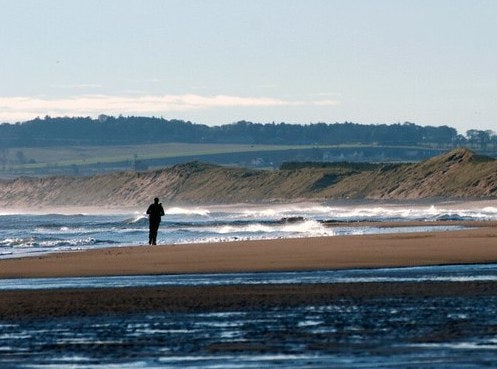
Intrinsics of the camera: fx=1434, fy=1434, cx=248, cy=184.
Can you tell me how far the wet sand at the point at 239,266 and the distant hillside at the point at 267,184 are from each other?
5236 cm

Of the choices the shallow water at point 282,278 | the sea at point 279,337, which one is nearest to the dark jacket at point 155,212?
the shallow water at point 282,278

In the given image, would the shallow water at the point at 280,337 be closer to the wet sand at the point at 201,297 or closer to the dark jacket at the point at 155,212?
the wet sand at the point at 201,297

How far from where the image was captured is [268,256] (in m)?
29.9

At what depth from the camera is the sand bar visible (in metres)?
27.2

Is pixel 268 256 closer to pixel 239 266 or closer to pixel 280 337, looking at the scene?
pixel 239 266

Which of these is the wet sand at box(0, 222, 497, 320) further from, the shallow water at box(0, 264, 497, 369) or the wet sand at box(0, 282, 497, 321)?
the shallow water at box(0, 264, 497, 369)

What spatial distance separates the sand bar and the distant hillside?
5187cm

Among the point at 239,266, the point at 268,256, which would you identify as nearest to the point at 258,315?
the point at 239,266

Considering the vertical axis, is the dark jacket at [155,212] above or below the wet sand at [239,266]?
above

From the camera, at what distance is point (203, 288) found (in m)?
22.5

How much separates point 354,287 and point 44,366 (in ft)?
27.8

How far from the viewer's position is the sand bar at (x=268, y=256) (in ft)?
89.4

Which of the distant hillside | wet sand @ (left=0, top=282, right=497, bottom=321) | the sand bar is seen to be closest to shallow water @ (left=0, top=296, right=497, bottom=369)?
wet sand @ (left=0, top=282, right=497, bottom=321)

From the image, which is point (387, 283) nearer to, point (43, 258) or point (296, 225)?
point (43, 258)
